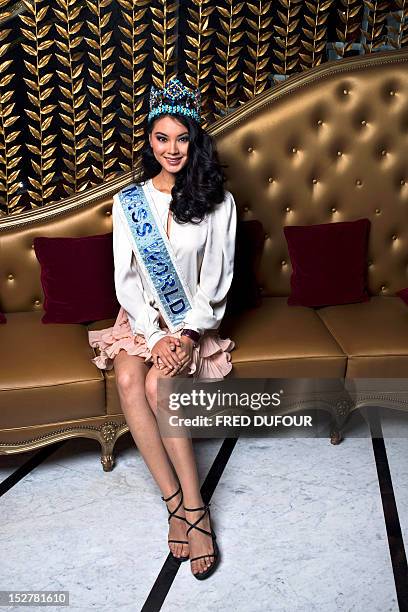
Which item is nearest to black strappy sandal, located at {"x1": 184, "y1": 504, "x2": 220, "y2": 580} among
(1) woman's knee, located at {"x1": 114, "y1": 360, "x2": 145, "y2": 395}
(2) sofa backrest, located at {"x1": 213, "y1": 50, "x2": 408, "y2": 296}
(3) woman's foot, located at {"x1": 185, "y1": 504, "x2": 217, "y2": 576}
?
(3) woman's foot, located at {"x1": 185, "y1": 504, "x2": 217, "y2": 576}

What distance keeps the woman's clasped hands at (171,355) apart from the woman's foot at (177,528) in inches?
14.6

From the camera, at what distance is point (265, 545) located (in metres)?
2.02

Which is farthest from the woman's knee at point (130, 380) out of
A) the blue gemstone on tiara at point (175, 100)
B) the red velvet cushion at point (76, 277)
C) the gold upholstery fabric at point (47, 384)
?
the blue gemstone on tiara at point (175, 100)

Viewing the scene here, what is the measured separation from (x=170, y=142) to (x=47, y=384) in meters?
0.87

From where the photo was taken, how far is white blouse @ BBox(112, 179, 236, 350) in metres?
2.28

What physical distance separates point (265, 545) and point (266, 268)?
3.92ft

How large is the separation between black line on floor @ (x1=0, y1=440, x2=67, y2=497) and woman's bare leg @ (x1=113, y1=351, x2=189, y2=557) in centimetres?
50

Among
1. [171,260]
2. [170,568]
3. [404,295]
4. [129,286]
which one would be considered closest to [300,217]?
[404,295]

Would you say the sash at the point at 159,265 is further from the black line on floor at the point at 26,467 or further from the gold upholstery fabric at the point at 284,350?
the black line on floor at the point at 26,467

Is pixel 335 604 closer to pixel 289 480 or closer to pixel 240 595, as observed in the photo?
pixel 240 595

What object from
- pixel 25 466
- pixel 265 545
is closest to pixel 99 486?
pixel 25 466

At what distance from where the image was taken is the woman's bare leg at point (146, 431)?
2.06 metres

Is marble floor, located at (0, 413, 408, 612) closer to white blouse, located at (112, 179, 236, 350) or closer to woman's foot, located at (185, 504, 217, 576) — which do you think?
woman's foot, located at (185, 504, 217, 576)

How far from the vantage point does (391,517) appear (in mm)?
A: 2139
